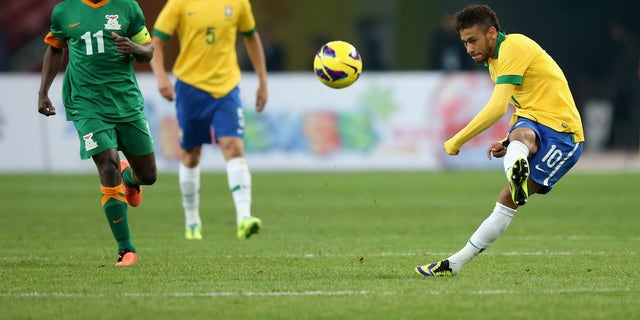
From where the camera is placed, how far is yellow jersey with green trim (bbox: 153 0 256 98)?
38.2 ft

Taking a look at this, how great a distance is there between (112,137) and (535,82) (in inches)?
131

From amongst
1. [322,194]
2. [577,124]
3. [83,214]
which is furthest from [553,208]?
[577,124]

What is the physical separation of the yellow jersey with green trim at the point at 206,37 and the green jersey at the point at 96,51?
2.07 meters

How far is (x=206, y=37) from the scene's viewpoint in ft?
38.4

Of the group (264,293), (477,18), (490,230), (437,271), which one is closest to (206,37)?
(477,18)

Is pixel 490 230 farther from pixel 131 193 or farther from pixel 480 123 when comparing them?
pixel 131 193

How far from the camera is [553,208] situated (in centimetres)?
1638

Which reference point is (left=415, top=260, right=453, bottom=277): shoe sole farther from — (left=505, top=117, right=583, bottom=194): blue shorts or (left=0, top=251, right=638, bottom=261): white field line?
(left=0, top=251, right=638, bottom=261): white field line

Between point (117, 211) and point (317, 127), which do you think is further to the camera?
point (317, 127)

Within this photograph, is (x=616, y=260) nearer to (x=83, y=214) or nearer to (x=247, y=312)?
(x=247, y=312)

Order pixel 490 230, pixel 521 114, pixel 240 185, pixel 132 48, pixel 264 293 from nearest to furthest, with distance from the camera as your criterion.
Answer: pixel 264 293
pixel 490 230
pixel 521 114
pixel 132 48
pixel 240 185

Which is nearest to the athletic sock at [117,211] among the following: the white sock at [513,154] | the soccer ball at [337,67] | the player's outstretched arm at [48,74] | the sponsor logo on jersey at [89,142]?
the sponsor logo on jersey at [89,142]

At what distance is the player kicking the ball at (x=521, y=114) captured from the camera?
8.45 meters

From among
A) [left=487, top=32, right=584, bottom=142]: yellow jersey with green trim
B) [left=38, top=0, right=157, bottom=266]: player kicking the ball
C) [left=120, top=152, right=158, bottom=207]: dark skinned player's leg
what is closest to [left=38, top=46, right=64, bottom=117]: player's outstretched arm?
[left=38, top=0, right=157, bottom=266]: player kicking the ball
